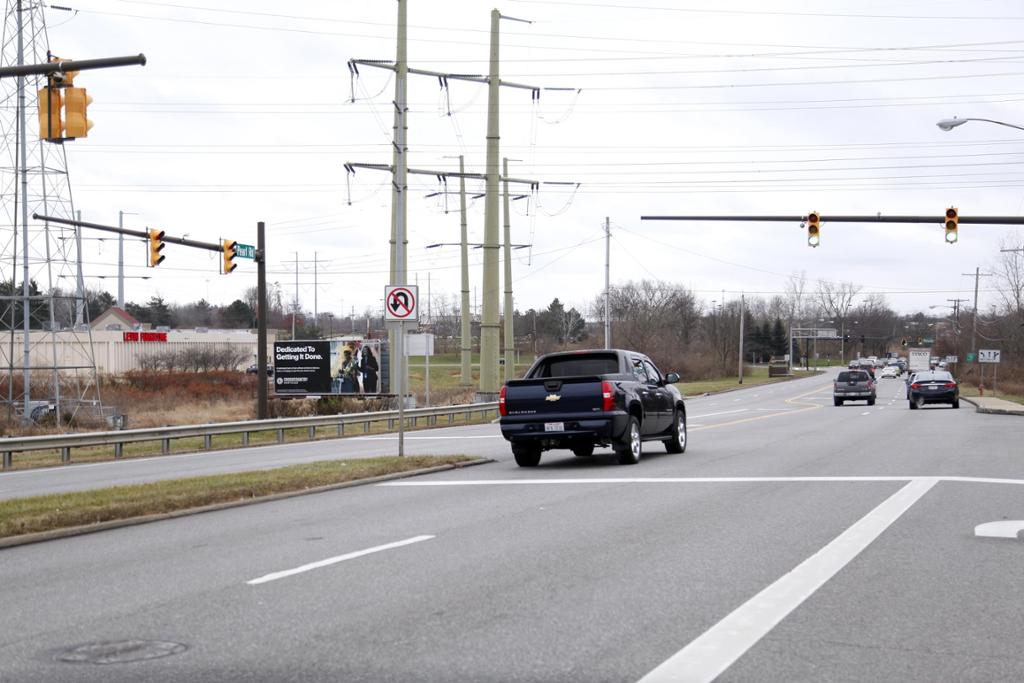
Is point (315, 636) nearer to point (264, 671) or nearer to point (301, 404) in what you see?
point (264, 671)

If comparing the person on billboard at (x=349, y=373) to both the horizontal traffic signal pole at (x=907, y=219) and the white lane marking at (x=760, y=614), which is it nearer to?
the horizontal traffic signal pole at (x=907, y=219)

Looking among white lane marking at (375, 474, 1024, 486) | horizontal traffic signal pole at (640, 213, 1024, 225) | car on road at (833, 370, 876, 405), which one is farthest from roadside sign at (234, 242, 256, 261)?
car on road at (833, 370, 876, 405)

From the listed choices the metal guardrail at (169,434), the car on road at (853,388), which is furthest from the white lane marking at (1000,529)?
the car on road at (853,388)

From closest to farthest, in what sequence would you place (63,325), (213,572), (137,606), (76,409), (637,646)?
(637,646), (137,606), (213,572), (76,409), (63,325)

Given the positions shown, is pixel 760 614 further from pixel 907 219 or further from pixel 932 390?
pixel 932 390

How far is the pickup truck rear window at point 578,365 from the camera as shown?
20.2 m

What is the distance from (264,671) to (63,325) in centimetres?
4695

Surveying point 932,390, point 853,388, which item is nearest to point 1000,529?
point 932,390

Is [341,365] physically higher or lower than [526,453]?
higher

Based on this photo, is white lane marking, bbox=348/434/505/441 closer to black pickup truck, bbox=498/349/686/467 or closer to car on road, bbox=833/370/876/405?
black pickup truck, bbox=498/349/686/467

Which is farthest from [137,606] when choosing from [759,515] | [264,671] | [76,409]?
[76,409]

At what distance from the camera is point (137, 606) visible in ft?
25.8

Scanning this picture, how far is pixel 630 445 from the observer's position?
1898 centimetres

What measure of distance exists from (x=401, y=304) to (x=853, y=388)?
41.0 meters
